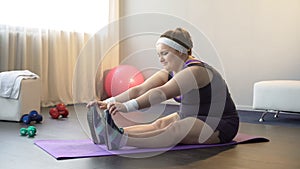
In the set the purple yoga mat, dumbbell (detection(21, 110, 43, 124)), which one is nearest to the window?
dumbbell (detection(21, 110, 43, 124))

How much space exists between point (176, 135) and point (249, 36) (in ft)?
7.94

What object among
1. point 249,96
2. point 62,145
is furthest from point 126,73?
point 62,145

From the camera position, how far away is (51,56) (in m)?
4.18

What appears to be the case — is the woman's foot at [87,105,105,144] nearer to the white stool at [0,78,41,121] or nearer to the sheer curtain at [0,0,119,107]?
the white stool at [0,78,41,121]

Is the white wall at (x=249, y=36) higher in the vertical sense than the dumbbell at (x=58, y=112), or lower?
higher

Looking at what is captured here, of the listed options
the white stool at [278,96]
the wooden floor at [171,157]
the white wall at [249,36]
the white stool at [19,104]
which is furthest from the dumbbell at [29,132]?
the white wall at [249,36]

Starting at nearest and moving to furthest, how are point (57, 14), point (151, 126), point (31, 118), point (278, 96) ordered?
point (151, 126)
point (31, 118)
point (278, 96)
point (57, 14)

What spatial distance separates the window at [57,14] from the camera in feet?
12.2

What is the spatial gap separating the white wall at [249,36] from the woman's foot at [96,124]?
247cm

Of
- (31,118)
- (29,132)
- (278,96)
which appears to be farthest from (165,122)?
(278,96)

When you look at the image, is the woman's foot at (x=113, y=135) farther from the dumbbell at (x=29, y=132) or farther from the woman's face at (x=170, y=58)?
the dumbbell at (x=29, y=132)

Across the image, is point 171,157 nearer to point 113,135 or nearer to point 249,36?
point 113,135

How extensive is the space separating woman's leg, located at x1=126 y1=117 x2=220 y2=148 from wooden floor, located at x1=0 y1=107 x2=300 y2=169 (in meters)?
0.09

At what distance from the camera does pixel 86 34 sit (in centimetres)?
454
